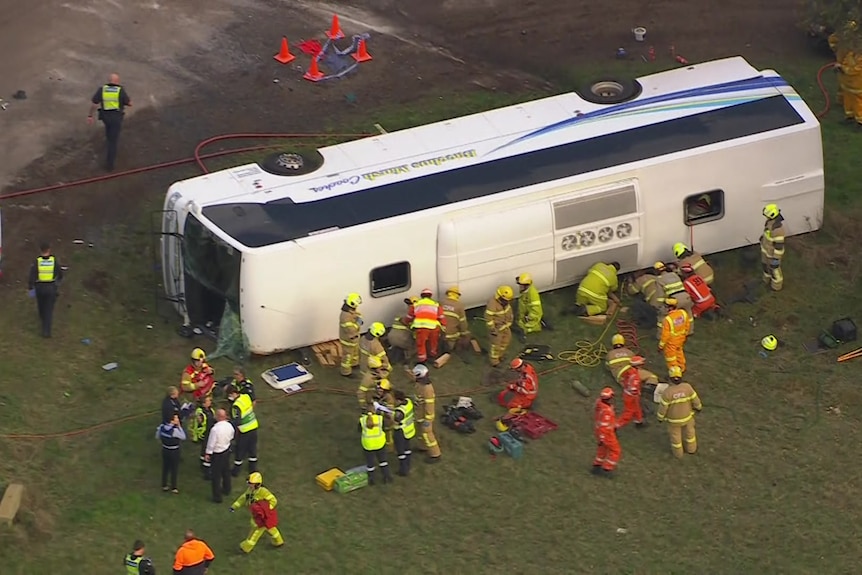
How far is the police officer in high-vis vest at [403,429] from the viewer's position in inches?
846

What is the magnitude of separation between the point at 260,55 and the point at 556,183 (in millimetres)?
9444

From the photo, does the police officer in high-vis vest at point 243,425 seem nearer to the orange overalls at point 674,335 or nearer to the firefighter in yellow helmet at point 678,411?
the firefighter in yellow helmet at point 678,411

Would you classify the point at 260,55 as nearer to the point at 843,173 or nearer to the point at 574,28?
the point at 574,28

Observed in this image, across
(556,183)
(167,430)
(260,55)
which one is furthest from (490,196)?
(260,55)

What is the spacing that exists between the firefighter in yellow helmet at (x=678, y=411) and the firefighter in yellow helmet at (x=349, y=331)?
4.59m

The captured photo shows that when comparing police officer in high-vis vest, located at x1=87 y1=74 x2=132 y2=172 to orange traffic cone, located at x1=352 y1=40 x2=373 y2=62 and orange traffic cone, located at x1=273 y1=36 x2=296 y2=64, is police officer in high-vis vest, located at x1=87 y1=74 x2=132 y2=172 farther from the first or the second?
orange traffic cone, located at x1=352 y1=40 x2=373 y2=62

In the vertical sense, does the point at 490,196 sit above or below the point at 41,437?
above

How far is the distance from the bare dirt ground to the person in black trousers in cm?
711

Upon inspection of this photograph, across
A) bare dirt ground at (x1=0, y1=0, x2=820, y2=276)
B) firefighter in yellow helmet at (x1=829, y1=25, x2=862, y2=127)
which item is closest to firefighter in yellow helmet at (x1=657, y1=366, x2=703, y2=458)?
firefighter in yellow helmet at (x1=829, y1=25, x2=862, y2=127)

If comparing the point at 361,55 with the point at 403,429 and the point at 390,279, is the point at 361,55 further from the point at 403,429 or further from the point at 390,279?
the point at 403,429

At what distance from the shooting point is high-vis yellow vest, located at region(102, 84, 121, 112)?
27.6 m

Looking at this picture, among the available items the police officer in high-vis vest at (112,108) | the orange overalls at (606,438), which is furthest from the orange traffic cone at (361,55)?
the orange overalls at (606,438)

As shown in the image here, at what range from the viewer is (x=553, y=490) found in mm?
21766

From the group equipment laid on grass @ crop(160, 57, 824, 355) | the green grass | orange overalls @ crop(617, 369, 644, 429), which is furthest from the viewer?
equipment laid on grass @ crop(160, 57, 824, 355)
